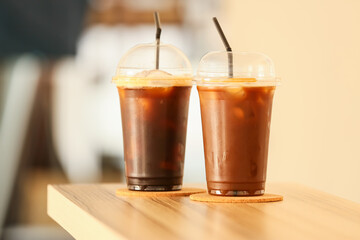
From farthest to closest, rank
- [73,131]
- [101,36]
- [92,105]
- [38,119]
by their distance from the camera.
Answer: [101,36] < [92,105] < [73,131] < [38,119]

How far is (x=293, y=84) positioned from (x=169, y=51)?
2032mm

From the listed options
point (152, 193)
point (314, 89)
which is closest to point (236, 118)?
point (152, 193)

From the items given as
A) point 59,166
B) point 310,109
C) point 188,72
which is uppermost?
point 188,72

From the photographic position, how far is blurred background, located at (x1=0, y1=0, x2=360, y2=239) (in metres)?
3.09

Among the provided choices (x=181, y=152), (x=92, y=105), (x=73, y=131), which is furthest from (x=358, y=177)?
(x=92, y=105)

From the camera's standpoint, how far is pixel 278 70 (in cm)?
340

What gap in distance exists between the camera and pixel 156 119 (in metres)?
1.32

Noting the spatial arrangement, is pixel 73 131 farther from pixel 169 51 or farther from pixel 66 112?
pixel 169 51

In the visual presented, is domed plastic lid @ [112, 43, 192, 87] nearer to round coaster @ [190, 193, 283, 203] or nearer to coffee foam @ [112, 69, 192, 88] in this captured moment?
coffee foam @ [112, 69, 192, 88]

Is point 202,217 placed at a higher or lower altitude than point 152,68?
lower

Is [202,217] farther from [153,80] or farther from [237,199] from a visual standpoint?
[153,80]

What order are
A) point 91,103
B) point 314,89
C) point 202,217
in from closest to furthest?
point 202,217 < point 314,89 < point 91,103

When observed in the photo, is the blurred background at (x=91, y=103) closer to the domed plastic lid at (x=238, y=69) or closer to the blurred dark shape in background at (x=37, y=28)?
the blurred dark shape in background at (x=37, y=28)

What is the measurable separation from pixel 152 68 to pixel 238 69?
0.17 m
